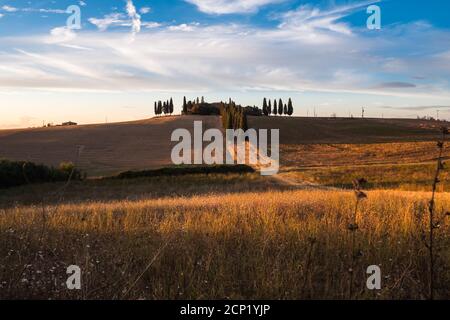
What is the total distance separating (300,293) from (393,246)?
2.09 meters

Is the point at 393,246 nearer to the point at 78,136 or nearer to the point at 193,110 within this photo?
the point at 78,136

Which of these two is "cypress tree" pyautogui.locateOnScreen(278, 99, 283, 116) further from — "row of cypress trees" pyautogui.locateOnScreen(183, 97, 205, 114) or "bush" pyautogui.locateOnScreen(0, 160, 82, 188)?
"bush" pyautogui.locateOnScreen(0, 160, 82, 188)

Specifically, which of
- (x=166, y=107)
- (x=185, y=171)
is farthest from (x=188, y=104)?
(x=185, y=171)

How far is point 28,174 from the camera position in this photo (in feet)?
138

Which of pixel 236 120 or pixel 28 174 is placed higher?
pixel 236 120

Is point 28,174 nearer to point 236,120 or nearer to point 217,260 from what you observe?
point 217,260

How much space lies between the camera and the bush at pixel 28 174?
41.9 meters

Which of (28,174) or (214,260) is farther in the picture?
(28,174)

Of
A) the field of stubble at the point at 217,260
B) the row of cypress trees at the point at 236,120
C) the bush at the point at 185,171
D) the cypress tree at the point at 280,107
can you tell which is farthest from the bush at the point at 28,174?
the cypress tree at the point at 280,107

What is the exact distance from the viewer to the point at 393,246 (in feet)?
18.4

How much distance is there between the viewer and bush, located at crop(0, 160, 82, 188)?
41.9 metres

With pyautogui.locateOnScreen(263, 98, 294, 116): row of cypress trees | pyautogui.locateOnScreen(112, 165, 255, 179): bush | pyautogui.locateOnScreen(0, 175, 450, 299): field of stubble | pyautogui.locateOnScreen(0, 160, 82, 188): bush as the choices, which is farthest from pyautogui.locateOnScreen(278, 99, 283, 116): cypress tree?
pyautogui.locateOnScreen(0, 175, 450, 299): field of stubble

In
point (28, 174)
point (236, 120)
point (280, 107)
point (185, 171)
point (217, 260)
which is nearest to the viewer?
point (217, 260)
